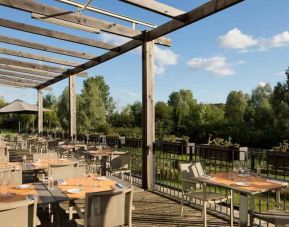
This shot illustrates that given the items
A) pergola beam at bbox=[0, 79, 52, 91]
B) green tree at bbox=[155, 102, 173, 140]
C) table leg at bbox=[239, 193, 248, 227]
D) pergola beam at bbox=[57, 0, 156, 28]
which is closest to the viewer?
table leg at bbox=[239, 193, 248, 227]

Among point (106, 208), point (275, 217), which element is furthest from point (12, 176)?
point (275, 217)

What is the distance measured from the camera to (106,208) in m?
2.71

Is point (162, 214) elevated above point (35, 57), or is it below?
below

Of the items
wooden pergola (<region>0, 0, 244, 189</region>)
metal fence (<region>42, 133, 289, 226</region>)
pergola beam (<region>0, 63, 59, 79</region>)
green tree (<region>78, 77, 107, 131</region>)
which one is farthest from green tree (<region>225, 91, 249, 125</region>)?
wooden pergola (<region>0, 0, 244, 189</region>)

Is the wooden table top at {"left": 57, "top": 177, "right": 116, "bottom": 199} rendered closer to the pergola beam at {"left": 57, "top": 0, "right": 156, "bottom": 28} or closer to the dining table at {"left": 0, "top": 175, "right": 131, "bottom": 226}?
the dining table at {"left": 0, "top": 175, "right": 131, "bottom": 226}

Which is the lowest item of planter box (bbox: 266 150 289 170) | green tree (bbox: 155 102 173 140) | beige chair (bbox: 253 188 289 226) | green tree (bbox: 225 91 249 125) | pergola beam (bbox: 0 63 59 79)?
beige chair (bbox: 253 188 289 226)

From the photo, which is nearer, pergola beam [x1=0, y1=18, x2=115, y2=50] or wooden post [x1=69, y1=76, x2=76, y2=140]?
pergola beam [x1=0, y1=18, x2=115, y2=50]

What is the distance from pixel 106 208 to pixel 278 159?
2.61 meters

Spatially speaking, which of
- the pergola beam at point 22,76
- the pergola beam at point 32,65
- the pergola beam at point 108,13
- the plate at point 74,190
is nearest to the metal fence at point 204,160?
the plate at point 74,190

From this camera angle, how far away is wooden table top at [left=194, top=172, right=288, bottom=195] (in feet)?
→ 10.9

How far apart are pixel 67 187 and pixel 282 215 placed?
7.54ft

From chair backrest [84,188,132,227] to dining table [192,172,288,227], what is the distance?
125cm

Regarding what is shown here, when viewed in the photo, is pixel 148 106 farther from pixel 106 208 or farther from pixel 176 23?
pixel 106 208

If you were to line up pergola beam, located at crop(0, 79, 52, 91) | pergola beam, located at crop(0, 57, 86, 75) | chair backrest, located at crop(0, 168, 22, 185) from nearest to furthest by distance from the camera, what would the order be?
chair backrest, located at crop(0, 168, 22, 185), pergola beam, located at crop(0, 57, 86, 75), pergola beam, located at crop(0, 79, 52, 91)
